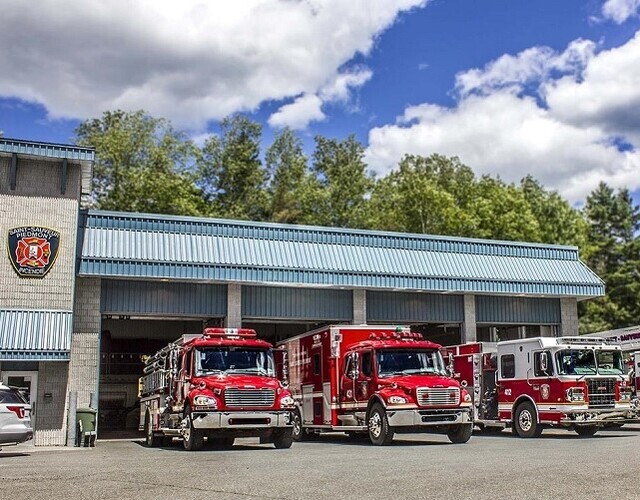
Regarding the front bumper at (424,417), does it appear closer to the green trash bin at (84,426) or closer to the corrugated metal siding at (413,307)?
the green trash bin at (84,426)

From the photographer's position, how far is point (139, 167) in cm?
6066

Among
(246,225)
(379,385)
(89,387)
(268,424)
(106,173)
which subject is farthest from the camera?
(106,173)

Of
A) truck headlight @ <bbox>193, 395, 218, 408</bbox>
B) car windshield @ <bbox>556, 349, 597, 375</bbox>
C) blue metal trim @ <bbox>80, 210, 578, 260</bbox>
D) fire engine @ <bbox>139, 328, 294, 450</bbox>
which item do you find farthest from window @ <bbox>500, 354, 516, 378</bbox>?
truck headlight @ <bbox>193, 395, 218, 408</bbox>

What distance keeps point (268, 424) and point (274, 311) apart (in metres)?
10.4

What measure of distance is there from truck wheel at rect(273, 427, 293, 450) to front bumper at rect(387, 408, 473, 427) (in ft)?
8.05

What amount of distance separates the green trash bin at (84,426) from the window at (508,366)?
497 inches

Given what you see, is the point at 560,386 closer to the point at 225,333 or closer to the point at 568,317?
the point at 225,333

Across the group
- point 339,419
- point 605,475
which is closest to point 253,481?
point 605,475

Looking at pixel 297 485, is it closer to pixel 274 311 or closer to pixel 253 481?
pixel 253 481

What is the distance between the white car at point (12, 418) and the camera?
1847 centimetres

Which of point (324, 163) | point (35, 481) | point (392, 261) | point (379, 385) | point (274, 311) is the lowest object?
point (35, 481)

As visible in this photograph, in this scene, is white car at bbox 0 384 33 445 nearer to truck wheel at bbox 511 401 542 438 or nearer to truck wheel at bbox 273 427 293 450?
truck wheel at bbox 273 427 293 450

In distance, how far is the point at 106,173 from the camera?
59.7 meters

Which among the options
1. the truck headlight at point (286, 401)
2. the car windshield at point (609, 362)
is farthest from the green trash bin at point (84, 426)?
the car windshield at point (609, 362)
